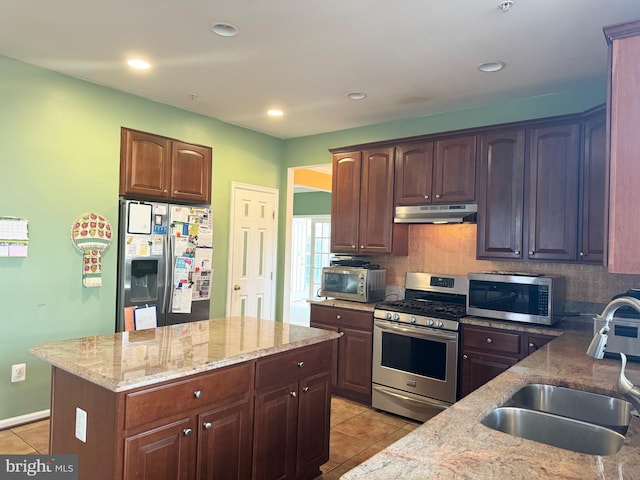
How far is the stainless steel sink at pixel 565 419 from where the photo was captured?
1549 millimetres

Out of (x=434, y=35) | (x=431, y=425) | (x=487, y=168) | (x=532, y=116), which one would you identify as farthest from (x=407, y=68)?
(x=431, y=425)

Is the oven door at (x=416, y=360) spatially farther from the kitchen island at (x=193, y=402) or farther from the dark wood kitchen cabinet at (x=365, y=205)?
the kitchen island at (x=193, y=402)

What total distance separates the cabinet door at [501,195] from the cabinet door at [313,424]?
1.83m

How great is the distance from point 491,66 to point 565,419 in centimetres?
251

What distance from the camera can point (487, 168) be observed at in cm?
367

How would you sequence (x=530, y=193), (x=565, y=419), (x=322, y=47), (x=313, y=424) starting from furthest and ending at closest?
(x=530, y=193), (x=322, y=47), (x=313, y=424), (x=565, y=419)

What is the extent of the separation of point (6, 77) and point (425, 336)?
378 cm

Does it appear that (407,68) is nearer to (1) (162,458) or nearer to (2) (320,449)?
(2) (320,449)

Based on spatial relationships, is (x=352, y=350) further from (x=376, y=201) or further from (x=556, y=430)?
(x=556, y=430)

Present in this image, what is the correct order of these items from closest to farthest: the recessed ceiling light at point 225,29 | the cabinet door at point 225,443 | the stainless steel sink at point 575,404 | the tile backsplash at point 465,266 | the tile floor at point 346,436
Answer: the stainless steel sink at point 575,404
the cabinet door at point 225,443
the recessed ceiling light at point 225,29
the tile floor at point 346,436
the tile backsplash at point 465,266

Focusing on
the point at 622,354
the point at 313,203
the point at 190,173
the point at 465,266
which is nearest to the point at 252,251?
the point at 190,173

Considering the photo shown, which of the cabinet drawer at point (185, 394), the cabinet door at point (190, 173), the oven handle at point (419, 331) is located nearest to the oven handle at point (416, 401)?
the oven handle at point (419, 331)

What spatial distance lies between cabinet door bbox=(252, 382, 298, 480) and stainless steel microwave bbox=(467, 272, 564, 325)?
1.78 meters

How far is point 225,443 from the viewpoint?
7.02ft
